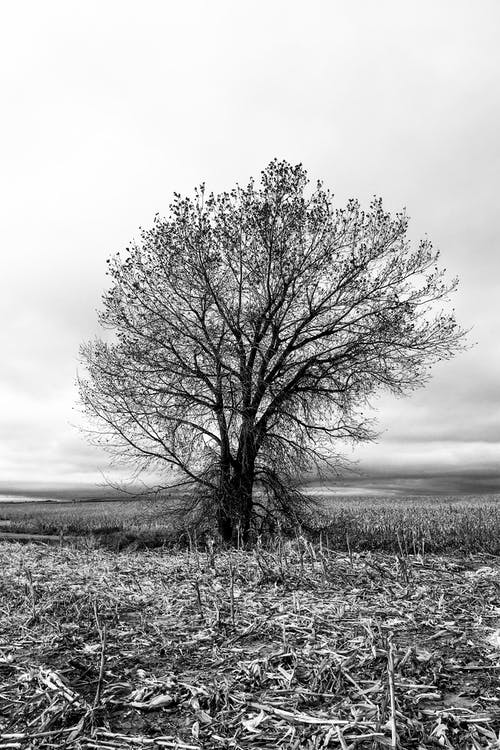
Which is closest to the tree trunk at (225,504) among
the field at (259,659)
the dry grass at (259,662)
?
the field at (259,659)

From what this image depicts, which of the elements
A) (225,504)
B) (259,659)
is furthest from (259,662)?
(225,504)

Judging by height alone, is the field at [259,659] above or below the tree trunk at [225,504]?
below

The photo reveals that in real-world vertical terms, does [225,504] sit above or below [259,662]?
above

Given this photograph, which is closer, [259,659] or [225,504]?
[259,659]

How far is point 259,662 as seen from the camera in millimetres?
4566

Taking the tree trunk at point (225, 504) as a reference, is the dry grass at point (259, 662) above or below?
below

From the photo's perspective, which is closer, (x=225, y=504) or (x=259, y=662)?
(x=259, y=662)

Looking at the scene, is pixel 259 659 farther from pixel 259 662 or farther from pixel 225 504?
pixel 225 504

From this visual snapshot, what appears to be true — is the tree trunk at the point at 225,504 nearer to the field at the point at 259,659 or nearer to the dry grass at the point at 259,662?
the field at the point at 259,659

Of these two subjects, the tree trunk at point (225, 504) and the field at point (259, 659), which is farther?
the tree trunk at point (225, 504)

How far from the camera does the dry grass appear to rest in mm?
3584

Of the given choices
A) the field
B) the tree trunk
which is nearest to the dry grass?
the field

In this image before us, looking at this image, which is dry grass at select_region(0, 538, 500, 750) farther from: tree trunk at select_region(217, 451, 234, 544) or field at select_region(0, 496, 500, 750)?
tree trunk at select_region(217, 451, 234, 544)

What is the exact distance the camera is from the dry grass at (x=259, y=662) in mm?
3584
